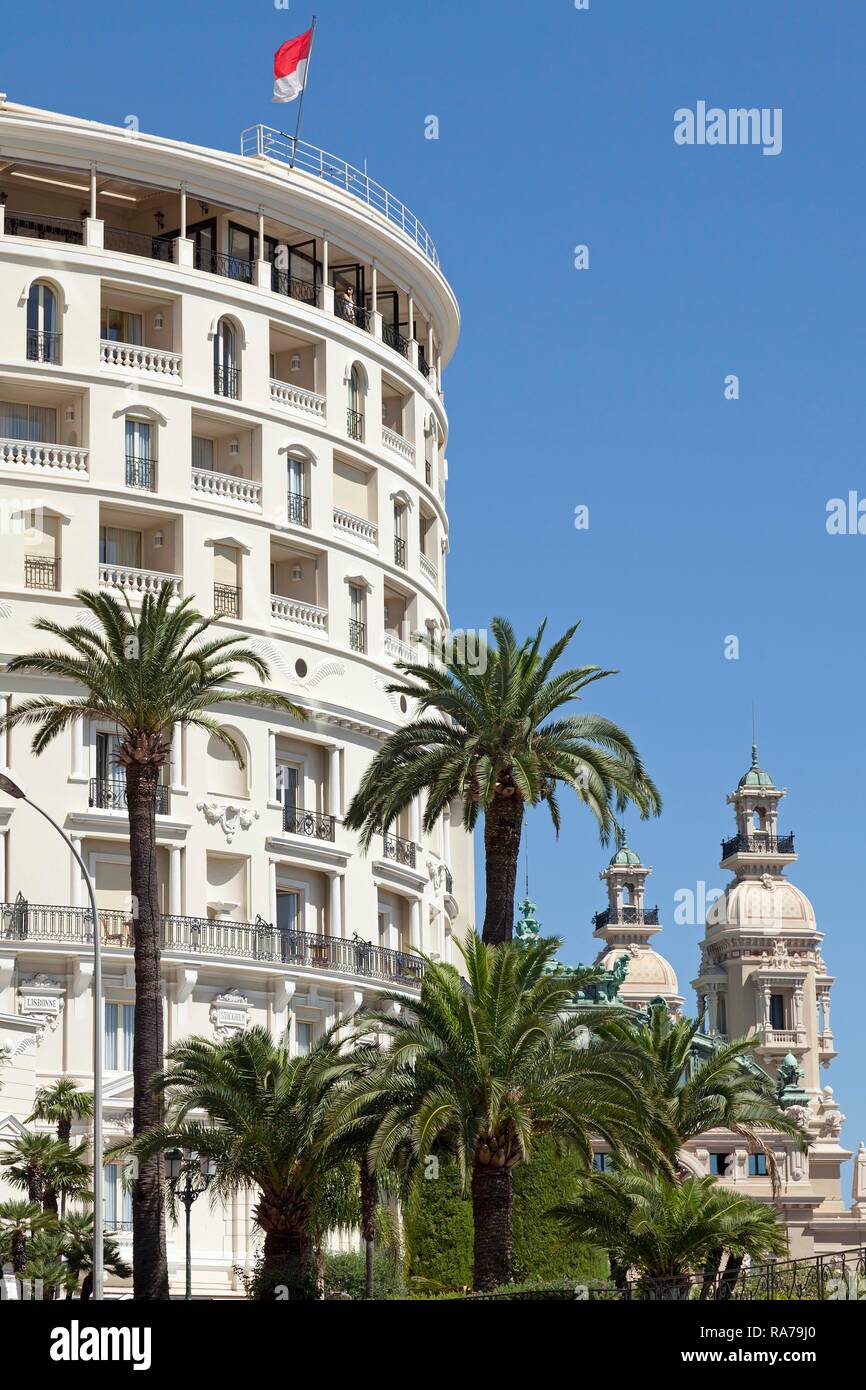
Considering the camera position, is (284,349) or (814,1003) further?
(814,1003)

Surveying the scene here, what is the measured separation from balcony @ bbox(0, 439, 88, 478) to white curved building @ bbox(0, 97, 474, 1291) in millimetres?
57

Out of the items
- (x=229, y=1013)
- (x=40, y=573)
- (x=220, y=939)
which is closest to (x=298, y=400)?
(x=40, y=573)

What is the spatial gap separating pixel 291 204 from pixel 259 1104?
94.9 ft

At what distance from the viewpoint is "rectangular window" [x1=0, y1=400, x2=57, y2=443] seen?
57656 millimetres

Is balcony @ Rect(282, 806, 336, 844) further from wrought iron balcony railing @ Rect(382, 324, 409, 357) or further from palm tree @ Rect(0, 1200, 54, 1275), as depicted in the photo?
palm tree @ Rect(0, 1200, 54, 1275)

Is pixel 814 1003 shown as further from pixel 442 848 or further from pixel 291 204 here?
pixel 291 204

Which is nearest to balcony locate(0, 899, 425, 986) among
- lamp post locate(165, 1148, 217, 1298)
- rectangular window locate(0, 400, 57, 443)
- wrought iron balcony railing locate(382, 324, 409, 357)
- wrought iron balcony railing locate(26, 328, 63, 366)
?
lamp post locate(165, 1148, 217, 1298)

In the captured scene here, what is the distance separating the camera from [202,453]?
60625mm

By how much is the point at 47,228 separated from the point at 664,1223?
1308 inches

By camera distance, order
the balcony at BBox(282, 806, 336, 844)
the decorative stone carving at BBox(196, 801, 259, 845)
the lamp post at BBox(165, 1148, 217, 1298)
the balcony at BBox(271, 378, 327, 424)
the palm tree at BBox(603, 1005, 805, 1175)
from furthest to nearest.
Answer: the balcony at BBox(271, 378, 327, 424) → the balcony at BBox(282, 806, 336, 844) → the decorative stone carving at BBox(196, 801, 259, 845) → the palm tree at BBox(603, 1005, 805, 1175) → the lamp post at BBox(165, 1148, 217, 1298)

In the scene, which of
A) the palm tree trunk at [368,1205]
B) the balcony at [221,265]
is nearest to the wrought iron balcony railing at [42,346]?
the balcony at [221,265]

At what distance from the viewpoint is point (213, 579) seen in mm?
58594

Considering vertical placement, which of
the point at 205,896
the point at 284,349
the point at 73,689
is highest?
the point at 284,349
